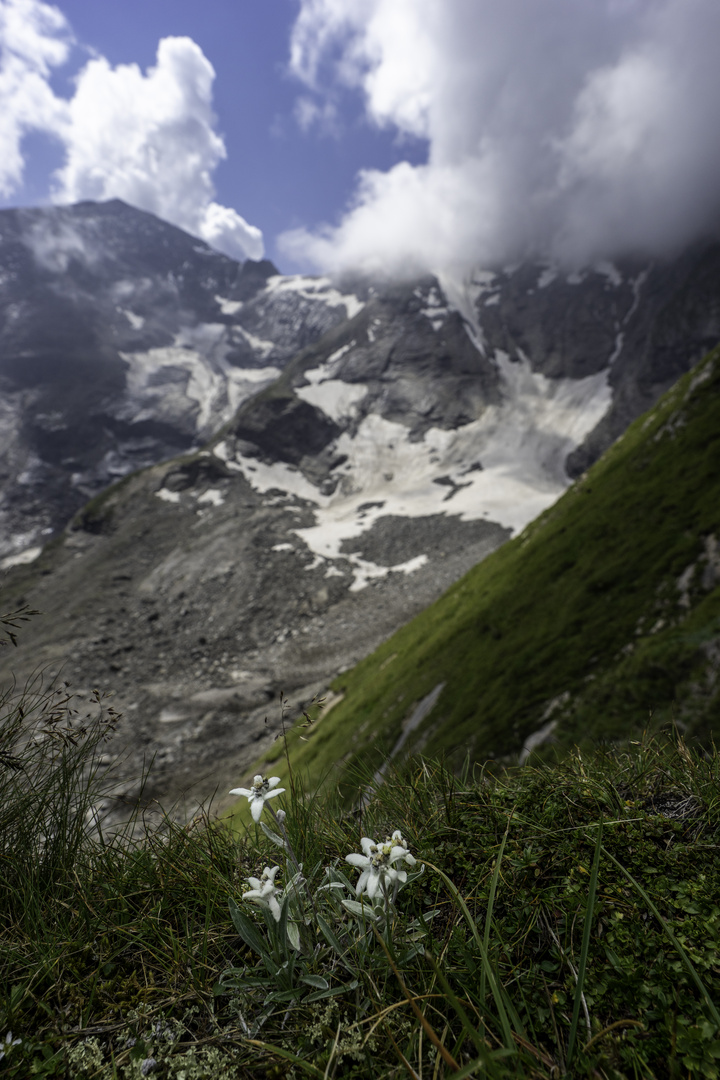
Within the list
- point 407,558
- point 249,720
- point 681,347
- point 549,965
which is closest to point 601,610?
point 549,965

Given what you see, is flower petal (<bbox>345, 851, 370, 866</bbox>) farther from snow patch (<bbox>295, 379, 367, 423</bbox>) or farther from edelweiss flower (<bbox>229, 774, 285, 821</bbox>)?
snow patch (<bbox>295, 379, 367, 423</bbox>)

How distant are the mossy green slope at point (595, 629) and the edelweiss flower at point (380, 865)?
5.80 metres

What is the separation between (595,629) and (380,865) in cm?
1632

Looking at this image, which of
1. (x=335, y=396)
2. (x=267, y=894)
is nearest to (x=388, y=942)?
(x=267, y=894)

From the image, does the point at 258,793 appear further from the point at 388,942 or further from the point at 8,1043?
the point at 8,1043

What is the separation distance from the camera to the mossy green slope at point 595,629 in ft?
42.0

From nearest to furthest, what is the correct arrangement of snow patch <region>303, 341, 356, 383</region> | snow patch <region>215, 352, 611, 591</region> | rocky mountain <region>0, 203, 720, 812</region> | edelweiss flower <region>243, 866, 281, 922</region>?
edelweiss flower <region>243, 866, 281, 922</region> < rocky mountain <region>0, 203, 720, 812</region> < snow patch <region>215, 352, 611, 591</region> < snow patch <region>303, 341, 356, 383</region>

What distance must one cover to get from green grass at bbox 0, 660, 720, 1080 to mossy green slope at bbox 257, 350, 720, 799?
4.98m

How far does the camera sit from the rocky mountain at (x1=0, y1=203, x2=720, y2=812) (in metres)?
53.6

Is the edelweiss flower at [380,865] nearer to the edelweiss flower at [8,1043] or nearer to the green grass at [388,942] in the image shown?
the green grass at [388,942]

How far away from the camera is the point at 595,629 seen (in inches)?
642

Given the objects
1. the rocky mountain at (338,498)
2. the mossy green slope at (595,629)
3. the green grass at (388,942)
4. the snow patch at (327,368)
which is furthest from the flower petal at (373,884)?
the snow patch at (327,368)

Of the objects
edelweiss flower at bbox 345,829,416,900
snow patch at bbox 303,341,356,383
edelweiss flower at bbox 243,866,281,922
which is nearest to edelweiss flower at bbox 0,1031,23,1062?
edelweiss flower at bbox 243,866,281,922

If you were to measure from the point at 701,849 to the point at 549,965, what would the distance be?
1.21 metres
